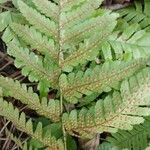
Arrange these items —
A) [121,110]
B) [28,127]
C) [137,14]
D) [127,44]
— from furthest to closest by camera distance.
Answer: [137,14]
[127,44]
[28,127]
[121,110]

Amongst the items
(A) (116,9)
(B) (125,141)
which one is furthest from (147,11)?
(B) (125,141)

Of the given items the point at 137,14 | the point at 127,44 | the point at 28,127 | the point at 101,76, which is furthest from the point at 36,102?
the point at 137,14

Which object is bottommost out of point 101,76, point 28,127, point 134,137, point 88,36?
point 134,137

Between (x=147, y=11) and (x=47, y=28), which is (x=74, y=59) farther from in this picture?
(x=147, y=11)

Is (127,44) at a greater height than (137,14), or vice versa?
(137,14)

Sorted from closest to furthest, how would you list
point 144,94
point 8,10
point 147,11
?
point 144,94
point 8,10
point 147,11

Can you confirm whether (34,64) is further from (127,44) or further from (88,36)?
(127,44)
